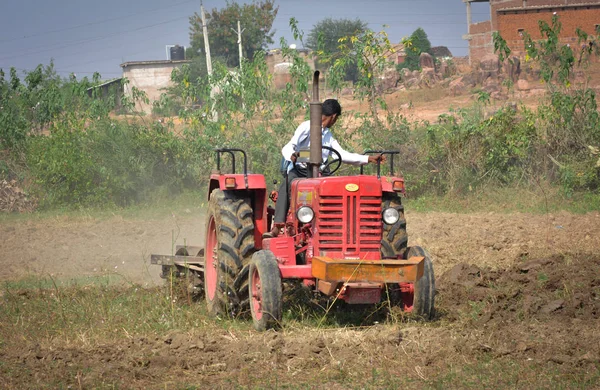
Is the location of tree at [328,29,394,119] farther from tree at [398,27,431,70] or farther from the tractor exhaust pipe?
the tractor exhaust pipe

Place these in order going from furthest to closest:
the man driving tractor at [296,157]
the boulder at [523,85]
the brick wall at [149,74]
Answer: the brick wall at [149,74]
the boulder at [523,85]
the man driving tractor at [296,157]

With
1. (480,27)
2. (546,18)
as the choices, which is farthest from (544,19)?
(480,27)

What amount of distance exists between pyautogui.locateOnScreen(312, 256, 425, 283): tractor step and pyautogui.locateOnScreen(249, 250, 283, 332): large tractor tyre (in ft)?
1.32

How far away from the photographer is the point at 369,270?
21.9 feet

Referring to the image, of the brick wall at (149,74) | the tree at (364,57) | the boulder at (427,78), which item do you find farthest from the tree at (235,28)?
the tree at (364,57)

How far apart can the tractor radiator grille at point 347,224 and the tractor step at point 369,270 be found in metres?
0.40

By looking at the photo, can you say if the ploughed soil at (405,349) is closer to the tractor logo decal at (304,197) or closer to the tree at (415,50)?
the tractor logo decal at (304,197)

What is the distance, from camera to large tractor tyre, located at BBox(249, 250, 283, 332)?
691cm

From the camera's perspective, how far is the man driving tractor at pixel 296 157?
7887mm

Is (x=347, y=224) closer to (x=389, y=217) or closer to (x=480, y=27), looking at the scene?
(x=389, y=217)

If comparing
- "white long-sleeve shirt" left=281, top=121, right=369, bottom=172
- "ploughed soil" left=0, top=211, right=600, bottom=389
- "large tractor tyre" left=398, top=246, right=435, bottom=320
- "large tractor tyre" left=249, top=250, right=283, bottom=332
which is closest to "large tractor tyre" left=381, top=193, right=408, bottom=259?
"large tractor tyre" left=398, top=246, right=435, bottom=320

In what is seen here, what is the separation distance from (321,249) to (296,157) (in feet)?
3.62

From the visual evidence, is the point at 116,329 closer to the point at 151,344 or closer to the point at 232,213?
the point at 151,344

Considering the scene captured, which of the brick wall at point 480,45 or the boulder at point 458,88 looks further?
the brick wall at point 480,45
